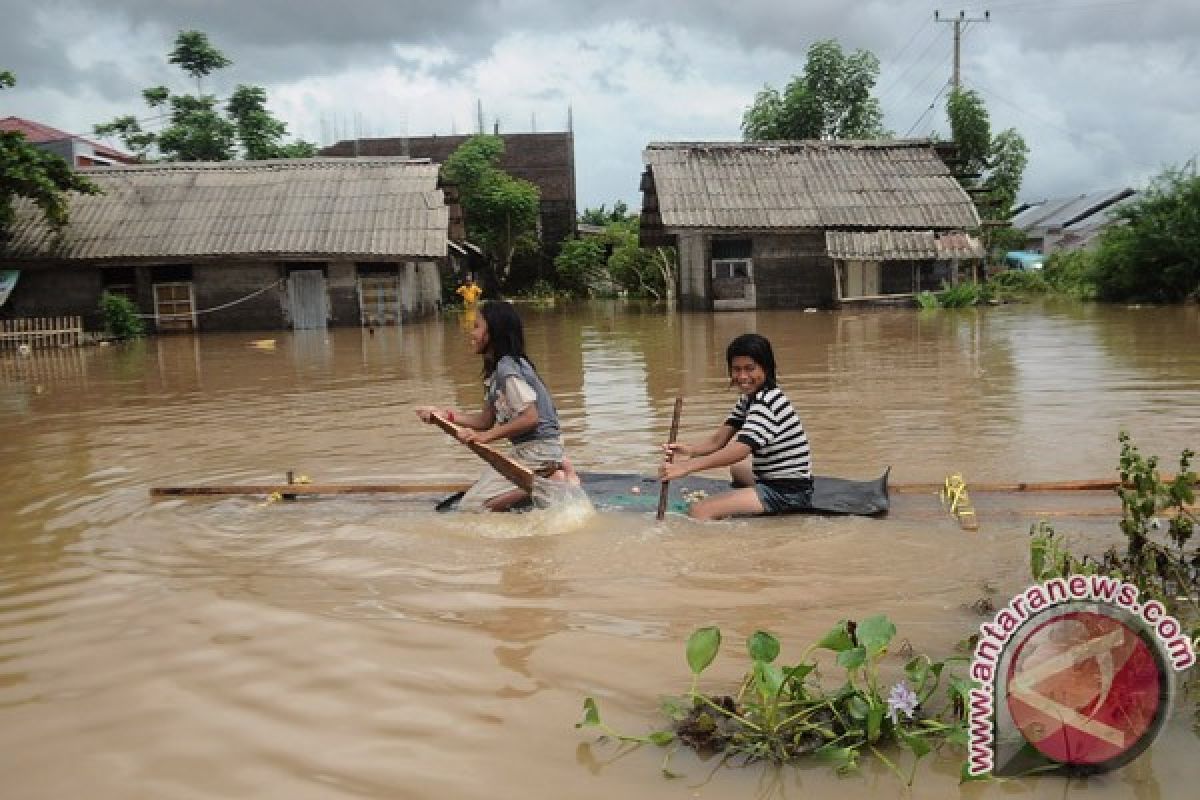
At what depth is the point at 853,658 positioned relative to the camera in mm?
2697

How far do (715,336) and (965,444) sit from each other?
963 centimetres

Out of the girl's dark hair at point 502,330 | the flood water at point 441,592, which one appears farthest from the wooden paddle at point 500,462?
the girl's dark hair at point 502,330

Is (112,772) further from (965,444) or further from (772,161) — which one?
(772,161)

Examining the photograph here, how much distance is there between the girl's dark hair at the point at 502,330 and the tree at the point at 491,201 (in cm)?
2452

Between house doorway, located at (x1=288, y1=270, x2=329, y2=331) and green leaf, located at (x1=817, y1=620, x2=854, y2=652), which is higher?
house doorway, located at (x1=288, y1=270, x2=329, y2=331)

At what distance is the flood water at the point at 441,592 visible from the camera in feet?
8.69

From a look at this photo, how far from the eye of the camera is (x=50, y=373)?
547 inches

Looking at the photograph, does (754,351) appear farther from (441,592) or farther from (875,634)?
(875,634)

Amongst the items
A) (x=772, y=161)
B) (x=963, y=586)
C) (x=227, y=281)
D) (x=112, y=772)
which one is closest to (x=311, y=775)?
(x=112, y=772)

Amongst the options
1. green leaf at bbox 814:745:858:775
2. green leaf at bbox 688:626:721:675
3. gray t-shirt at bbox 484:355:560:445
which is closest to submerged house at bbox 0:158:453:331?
gray t-shirt at bbox 484:355:560:445

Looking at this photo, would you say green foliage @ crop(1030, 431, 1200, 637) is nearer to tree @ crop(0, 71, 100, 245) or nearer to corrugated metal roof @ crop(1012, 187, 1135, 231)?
tree @ crop(0, 71, 100, 245)

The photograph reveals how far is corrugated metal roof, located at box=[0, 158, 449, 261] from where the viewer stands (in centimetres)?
2105

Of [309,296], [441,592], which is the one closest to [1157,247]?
[309,296]

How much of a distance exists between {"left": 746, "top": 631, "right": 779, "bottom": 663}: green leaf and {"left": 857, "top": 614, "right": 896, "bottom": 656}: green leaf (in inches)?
9.6
